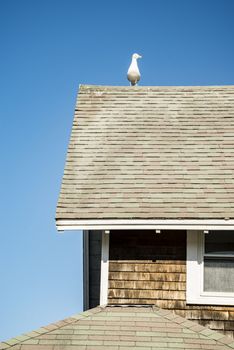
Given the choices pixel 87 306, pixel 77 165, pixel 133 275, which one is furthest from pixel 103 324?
pixel 87 306

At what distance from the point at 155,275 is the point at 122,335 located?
5.84 feet

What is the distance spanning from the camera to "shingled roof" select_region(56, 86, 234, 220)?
9156mm

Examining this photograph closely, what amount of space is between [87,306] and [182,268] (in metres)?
5.16

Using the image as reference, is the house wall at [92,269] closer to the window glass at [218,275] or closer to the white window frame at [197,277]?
the white window frame at [197,277]

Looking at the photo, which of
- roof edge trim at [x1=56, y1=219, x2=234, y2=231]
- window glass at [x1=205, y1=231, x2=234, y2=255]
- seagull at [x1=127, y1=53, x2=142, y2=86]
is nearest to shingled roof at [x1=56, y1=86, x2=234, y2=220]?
roof edge trim at [x1=56, y1=219, x2=234, y2=231]

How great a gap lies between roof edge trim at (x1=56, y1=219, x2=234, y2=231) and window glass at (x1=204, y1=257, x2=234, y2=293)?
728mm

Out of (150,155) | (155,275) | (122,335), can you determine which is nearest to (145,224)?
(155,275)

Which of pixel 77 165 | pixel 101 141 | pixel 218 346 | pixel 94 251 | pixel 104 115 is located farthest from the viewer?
pixel 94 251

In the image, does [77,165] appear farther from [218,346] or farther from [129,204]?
[218,346]

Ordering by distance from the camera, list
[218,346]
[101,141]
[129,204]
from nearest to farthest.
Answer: [218,346] < [129,204] < [101,141]

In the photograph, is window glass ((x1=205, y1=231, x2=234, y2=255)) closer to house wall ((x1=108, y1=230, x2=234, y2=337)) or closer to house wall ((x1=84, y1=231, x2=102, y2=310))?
house wall ((x1=108, y1=230, x2=234, y2=337))

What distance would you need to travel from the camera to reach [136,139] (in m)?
11.2

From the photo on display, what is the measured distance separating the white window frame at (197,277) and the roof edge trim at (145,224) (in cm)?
40

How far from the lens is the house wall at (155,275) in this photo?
8742mm
